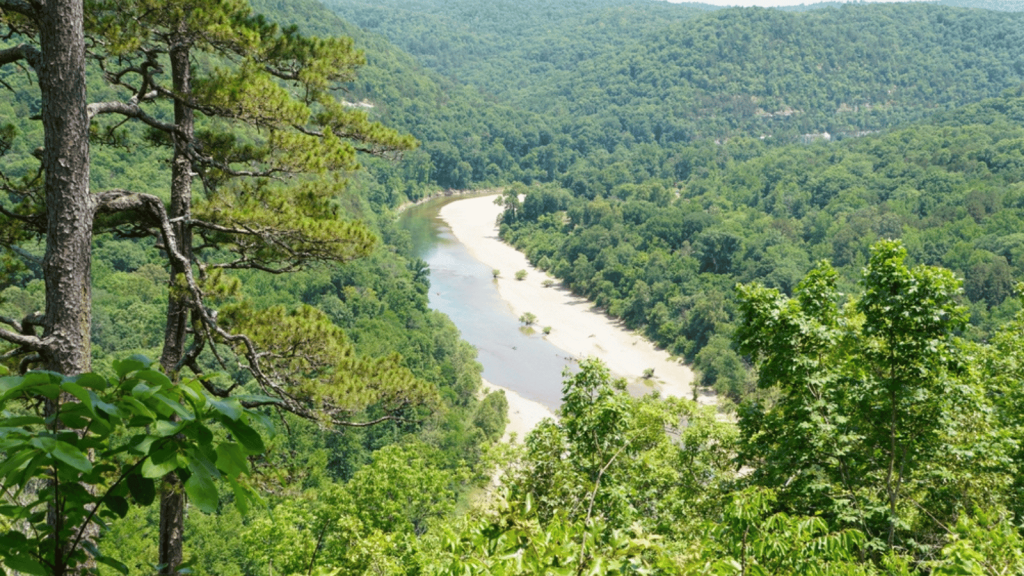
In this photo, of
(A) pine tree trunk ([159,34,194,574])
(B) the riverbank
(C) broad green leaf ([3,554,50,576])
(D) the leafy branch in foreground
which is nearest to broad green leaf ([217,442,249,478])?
(D) the leafy branch in foreground

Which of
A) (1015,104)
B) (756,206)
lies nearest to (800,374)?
(756,206)

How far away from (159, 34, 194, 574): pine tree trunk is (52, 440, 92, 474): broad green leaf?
517cm

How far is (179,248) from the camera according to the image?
6.70 metres

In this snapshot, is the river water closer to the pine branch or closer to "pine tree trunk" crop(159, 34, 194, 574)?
the pine branch

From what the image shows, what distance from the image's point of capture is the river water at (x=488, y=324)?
4109 centimetres

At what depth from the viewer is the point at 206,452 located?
66.3 inches

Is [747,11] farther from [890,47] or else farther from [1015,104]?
[1015,104]

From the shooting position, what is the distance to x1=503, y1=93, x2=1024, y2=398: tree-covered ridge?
46375 mm

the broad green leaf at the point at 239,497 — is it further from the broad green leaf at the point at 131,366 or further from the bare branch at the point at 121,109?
the bare branch at the point at 121,109

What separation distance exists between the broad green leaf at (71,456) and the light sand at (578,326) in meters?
30.9

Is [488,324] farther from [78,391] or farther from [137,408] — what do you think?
[78,391]

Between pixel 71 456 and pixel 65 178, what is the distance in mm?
3675

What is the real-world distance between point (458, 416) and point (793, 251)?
36.8 meters

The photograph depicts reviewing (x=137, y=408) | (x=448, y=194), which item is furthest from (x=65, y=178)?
(x=448, y=194)
